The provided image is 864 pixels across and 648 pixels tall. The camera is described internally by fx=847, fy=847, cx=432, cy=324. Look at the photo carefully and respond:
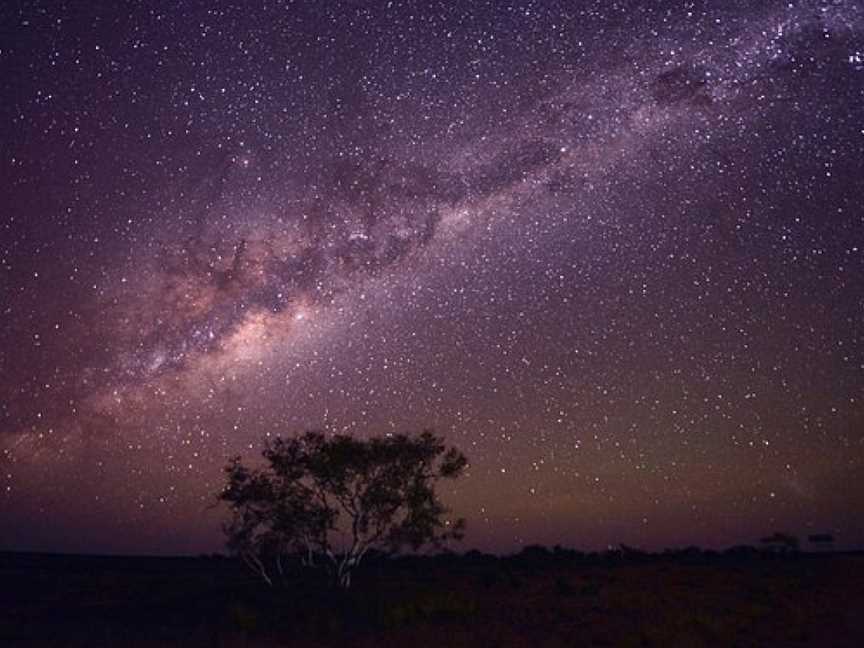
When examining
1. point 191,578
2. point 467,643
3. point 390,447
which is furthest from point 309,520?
point 191,578

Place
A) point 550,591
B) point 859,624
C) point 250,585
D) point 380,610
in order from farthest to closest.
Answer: point 250,585 < point 550,591 < point 380,610 < point 859,624

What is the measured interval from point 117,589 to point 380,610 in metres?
22.1

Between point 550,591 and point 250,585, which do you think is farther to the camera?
point 250,585

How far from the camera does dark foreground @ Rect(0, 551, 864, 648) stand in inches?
1051

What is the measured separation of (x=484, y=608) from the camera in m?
32.7

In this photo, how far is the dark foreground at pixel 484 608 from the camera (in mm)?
26703

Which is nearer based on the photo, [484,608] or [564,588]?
[484,608]

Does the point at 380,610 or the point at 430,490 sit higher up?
the point at 430,490

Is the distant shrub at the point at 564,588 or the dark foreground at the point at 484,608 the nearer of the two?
the dark foreground at the point at 484,608

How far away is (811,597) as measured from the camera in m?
33.8

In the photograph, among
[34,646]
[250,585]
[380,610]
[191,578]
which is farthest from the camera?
[191,578]

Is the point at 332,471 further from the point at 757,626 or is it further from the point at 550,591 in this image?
the point at 757,626

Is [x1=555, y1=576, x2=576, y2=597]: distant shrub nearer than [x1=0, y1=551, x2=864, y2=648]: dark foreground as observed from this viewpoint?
No

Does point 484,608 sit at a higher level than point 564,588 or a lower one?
lower
